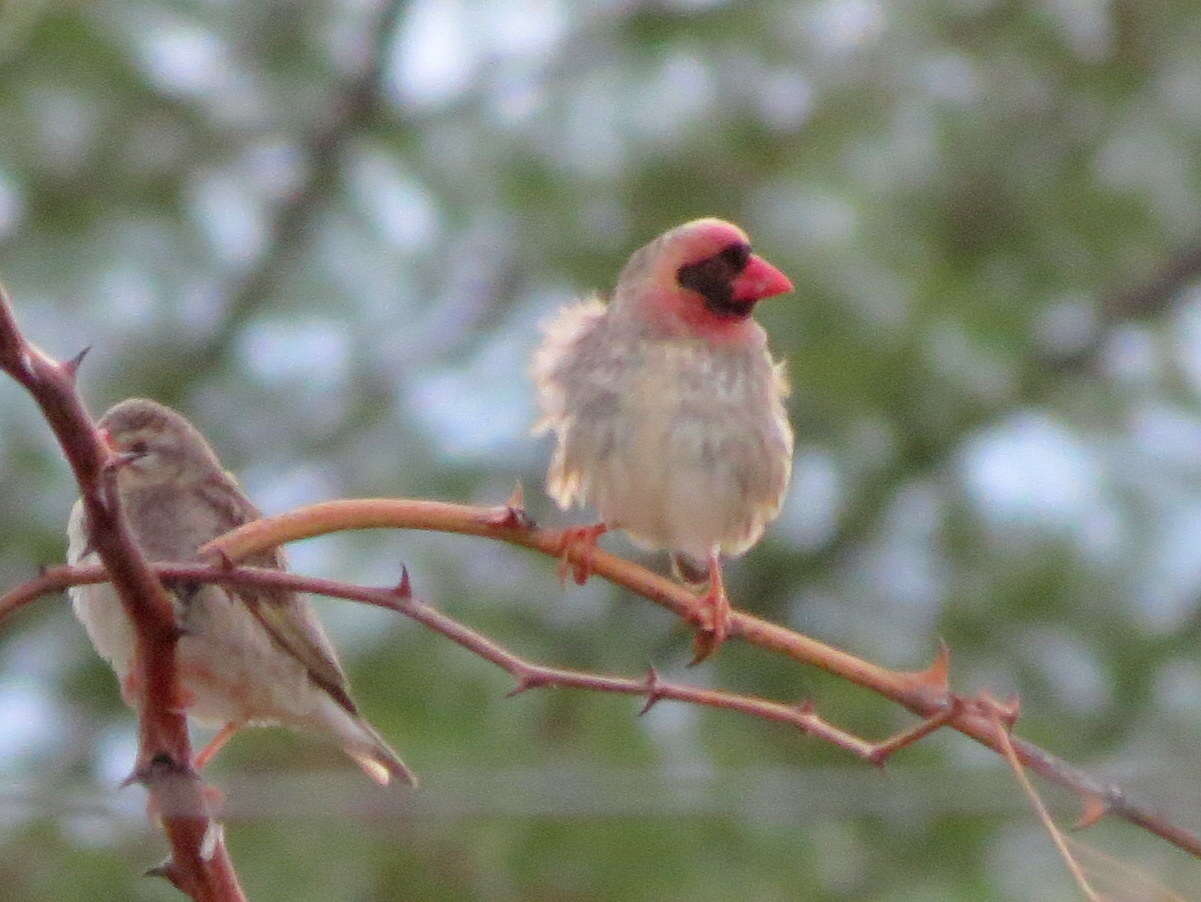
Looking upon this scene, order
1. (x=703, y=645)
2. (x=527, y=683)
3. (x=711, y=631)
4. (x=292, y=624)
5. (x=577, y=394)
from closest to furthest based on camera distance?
(x=527, y=683), (x=711, y=631), (x=703, y=645), (x=292, y=624), (x=577, y=394)

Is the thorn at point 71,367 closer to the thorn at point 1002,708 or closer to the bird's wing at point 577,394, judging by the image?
the thorn at point 1002,708

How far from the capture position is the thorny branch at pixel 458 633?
1.20 metres

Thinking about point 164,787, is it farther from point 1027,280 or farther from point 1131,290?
point 1131,290

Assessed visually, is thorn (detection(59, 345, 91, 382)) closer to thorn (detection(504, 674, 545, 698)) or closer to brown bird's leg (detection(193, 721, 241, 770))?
thorn (detection(504, 674, 545, 698))

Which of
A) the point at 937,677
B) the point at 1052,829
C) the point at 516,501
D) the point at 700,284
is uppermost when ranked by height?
the point at 700,284

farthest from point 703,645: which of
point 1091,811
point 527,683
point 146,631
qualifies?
point 146,631

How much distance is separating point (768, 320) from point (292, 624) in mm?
3841

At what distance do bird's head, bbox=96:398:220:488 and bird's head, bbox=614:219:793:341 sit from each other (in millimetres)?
600

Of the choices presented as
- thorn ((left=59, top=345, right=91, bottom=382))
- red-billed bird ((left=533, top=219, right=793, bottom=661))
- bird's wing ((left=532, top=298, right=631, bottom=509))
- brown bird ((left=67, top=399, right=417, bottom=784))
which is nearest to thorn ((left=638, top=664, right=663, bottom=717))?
thorn ((left=59, top=345, right=91, bottom=382))

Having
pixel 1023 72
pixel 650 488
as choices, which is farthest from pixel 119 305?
pixel 650 488

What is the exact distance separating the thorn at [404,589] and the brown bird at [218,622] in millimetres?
1183

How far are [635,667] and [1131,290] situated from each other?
2.30 metres

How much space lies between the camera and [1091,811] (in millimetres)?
1244

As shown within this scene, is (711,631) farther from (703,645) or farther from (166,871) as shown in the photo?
(166,871)
